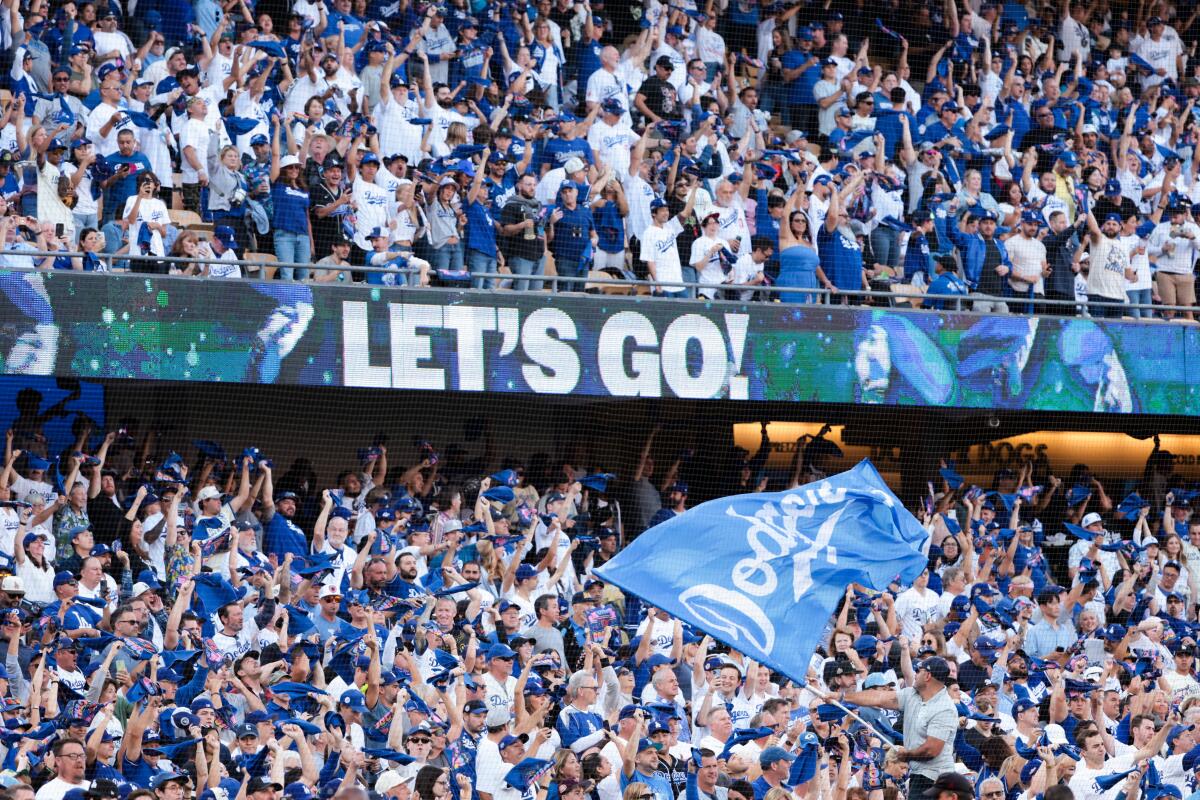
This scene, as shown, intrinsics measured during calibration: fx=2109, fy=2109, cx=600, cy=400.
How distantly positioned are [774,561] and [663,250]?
5703 mm

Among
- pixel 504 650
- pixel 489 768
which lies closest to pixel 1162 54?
pixel 504 650

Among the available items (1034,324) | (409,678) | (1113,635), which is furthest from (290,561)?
(1034,324)

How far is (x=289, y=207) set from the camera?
14.4 m

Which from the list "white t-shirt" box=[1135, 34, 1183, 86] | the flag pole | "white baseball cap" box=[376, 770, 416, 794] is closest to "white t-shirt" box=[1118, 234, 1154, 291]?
"white t-shirt" box=[1135, 34, 1183, 86]

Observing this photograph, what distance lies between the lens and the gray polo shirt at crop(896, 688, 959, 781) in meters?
9.91

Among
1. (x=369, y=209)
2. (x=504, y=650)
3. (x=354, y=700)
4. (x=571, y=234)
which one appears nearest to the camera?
(x=354, y=700)

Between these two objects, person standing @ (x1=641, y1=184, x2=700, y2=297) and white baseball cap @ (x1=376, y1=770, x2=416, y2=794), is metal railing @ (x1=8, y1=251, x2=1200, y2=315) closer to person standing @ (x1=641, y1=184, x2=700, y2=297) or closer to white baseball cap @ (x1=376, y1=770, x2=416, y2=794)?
person standing @ (x1=641, y1=184, x2=700, y2=297)

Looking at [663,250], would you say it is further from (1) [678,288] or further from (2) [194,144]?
(2) [194,144]

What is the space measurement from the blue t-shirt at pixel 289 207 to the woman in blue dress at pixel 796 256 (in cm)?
368

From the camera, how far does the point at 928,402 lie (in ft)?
52.7

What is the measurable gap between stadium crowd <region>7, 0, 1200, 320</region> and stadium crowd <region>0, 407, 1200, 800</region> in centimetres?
157

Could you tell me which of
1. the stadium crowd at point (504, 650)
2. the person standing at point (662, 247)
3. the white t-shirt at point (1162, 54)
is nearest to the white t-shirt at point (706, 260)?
the person standing at point (662, 247)

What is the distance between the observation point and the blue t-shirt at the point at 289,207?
14.3 m

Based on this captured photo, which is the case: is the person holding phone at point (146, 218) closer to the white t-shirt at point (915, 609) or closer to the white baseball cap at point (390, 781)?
the white baseball cap at point (390, 781)
